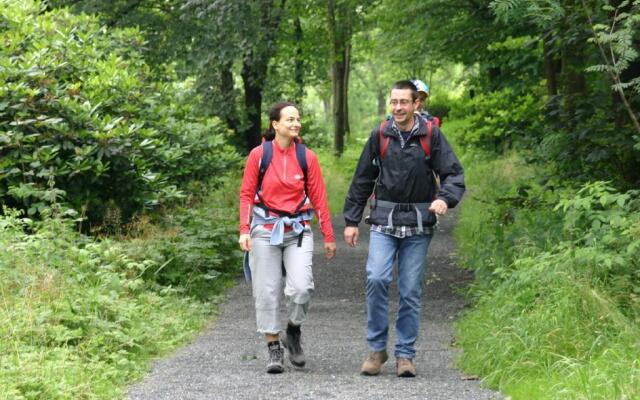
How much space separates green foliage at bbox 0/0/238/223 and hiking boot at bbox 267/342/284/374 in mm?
3692

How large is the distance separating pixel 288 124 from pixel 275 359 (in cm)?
168

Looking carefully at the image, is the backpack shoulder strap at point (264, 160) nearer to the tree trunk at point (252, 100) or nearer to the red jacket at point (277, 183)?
the red jacket at point (277, 183)

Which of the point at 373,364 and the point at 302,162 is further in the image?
the point at 302,162

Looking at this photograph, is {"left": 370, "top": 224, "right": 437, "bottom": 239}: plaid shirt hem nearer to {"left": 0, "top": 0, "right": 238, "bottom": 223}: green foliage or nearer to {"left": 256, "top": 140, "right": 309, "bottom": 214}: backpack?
{"left": 256, "top": 140, "right": 309, "bottom": 214}: backpack

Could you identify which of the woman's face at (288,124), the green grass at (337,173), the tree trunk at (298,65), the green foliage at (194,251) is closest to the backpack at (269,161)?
the woman's face at (288,124)

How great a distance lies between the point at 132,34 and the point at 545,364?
10.2 metres

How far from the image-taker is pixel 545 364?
6000 millimetres

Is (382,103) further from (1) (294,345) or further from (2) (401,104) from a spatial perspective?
(2) (401,104)

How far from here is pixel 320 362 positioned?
738 cm

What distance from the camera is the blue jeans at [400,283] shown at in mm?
6656

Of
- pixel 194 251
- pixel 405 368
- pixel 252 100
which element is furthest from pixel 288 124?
pixel 252 100

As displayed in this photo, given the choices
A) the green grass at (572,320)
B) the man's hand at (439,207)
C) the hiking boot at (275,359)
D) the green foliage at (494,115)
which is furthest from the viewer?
the green foliage at (494,115)

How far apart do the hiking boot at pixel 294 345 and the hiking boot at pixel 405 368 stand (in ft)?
2.51

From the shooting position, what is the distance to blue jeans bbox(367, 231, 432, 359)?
262 inches
